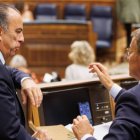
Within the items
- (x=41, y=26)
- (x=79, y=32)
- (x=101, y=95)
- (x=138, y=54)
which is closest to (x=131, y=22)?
Result: (x=79, y=32)

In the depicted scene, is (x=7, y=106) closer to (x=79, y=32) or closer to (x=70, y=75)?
A: (x=70, y=75)

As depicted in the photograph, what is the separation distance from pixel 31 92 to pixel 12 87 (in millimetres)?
234

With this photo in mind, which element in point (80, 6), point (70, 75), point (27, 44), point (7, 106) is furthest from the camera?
point (80, 6)

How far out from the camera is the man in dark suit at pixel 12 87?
1513 millimetres

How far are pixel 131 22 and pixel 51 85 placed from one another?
17.8 feet

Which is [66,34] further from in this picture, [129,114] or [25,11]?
[129,114]

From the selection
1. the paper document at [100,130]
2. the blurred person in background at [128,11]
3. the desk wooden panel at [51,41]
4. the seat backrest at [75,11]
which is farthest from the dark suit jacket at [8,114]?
the seat backrest at [75,11]

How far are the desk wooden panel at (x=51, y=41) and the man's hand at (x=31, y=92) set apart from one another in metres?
4.80

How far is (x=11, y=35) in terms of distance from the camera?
174 cm

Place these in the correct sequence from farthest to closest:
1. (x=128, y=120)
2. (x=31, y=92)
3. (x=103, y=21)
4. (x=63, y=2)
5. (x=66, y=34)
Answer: (x=63, y=2), (x=103, y=21), (x=66, y=34), (x=31, y=92), (x=128, y=120)

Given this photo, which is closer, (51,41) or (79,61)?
(79,61)

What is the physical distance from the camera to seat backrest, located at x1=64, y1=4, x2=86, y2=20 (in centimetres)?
784

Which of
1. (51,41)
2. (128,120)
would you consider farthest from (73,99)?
(51,41)

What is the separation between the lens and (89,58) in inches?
181
